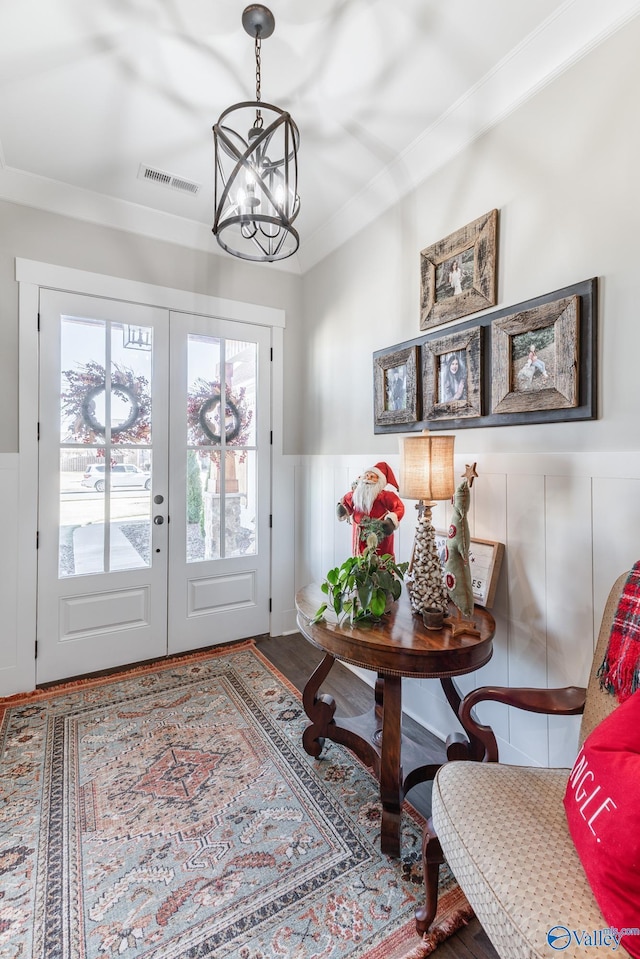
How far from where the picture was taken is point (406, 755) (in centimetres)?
190

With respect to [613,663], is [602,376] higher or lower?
higher

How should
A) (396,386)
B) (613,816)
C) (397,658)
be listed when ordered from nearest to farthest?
(613,816) → (397,658) → (396,386)

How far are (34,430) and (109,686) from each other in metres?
1.48

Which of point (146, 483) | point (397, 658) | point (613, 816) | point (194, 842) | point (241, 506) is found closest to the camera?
point (613, 816)

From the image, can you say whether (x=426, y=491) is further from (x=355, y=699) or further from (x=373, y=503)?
(x=355, y=699)

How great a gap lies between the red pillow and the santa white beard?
41.3 inches

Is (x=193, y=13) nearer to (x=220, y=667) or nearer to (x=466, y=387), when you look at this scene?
(x=466, y=387)

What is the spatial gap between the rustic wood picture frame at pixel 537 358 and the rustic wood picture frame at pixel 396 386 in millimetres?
454

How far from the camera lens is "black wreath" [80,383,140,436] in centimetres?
255

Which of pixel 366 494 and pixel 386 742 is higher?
pixel 366 494

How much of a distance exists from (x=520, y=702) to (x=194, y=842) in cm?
117

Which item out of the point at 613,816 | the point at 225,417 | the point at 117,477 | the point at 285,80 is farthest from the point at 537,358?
the point at 117,477

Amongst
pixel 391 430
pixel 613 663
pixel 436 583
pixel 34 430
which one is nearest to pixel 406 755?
pixel 436 583

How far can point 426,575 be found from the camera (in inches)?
63.4
